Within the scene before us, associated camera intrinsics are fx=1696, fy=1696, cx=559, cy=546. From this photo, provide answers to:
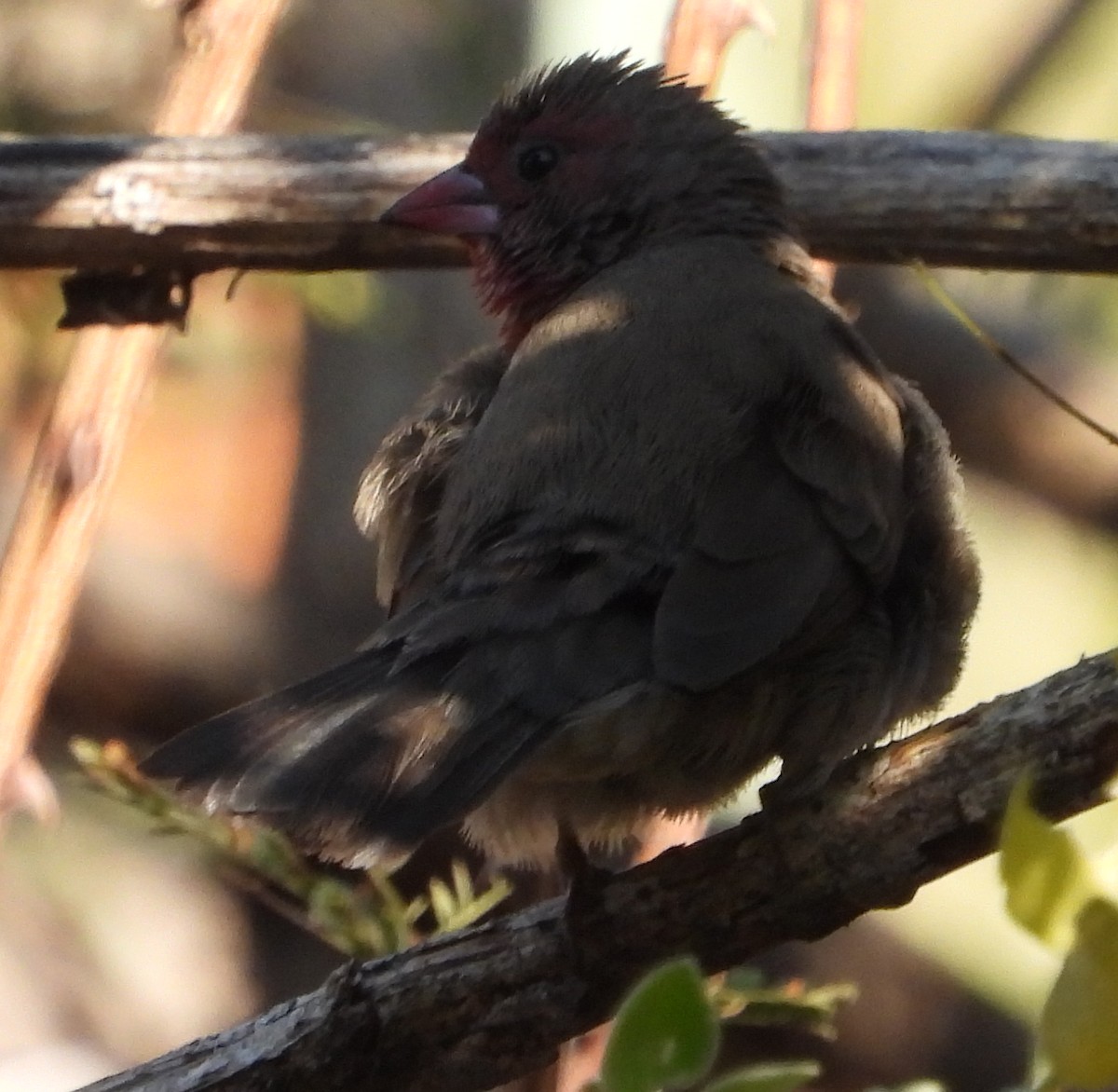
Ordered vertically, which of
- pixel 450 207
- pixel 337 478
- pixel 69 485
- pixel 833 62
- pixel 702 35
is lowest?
pixel 69 485

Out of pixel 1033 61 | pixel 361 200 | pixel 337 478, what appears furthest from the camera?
pixel 1033 61

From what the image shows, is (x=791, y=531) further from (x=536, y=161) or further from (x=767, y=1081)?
(x=767, y=1081)

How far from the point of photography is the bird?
2055mm

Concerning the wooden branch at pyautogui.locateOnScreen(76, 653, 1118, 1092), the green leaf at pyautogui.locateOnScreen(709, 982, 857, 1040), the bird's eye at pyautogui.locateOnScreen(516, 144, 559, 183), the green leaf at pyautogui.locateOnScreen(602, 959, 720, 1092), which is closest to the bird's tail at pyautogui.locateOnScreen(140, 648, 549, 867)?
the wooden branch at pyautogui.locateOnScreen(76, 653, 1118, 1092)

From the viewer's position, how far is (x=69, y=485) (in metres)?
2.98

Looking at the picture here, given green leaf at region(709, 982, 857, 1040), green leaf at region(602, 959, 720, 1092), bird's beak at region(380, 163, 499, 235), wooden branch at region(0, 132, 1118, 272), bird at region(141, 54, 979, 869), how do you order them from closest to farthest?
green leaf at region(602, 959, 720, 1092)
bird at region(141, 54, 979, 869)
green leaf at region(709, 982, 857, 1040)
wooden branch at region(0, 132, 1118, 272)
bird's beak at region(380, 163, 499, 235)

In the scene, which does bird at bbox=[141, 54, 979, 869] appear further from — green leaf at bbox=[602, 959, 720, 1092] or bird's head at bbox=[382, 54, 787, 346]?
green leaf at bbox=[602, 959, 720, 1092]

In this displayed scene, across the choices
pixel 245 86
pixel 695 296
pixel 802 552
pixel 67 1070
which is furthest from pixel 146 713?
pixel 802 552

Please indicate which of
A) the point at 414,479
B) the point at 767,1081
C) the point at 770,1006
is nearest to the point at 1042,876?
the point at 767,1081

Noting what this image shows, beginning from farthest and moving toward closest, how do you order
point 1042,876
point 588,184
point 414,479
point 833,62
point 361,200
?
point 833,62 < point 588,184 < point 361,200 < point 414,479 < point 1042,876

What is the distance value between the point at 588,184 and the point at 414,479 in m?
0.84

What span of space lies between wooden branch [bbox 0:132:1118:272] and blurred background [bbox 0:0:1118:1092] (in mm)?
2046

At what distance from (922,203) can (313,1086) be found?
1837mm

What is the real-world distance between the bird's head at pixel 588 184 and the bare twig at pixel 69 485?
0.51m
